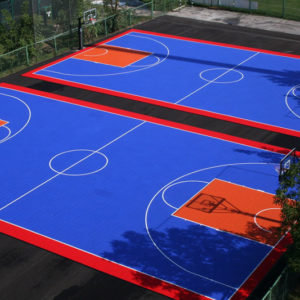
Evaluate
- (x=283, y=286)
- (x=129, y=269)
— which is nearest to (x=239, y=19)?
(x=129, y=269)

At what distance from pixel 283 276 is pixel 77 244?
28.8ft

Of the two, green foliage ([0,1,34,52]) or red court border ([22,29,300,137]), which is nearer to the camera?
red court border ([22,29,300,137])

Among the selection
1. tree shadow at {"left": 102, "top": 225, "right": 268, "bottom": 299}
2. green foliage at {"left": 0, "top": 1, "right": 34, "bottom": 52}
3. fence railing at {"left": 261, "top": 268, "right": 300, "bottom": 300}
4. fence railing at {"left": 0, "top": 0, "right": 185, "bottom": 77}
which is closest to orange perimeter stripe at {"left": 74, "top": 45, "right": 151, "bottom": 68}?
fence railing at {"left": 0, "top": 0, "right": 185, "bottom": 77}

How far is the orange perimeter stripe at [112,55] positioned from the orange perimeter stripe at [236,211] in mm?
17869

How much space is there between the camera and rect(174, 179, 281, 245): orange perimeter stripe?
88.7ft

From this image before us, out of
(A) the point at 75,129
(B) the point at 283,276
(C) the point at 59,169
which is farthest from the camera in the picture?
(A) the point at 75,129

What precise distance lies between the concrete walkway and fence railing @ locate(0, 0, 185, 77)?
181cm

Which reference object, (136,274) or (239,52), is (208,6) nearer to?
(239,52)

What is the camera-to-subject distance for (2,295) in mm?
23516

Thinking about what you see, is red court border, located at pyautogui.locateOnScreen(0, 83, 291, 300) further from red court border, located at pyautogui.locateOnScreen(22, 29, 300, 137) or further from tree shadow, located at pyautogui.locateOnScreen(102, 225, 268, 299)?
red court border, located at pyautogui.locateOnScreen(22, 29, 300, 137)

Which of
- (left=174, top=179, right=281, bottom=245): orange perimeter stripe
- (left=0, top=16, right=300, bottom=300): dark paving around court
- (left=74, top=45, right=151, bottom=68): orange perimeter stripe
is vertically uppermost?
(left=74, top=45, right=151, bottom=68): orange perimeter stripe

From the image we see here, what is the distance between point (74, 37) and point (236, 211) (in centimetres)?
2607

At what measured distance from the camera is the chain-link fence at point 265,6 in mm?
56438

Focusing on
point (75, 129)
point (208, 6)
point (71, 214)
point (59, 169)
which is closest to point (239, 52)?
point (208, 6)
